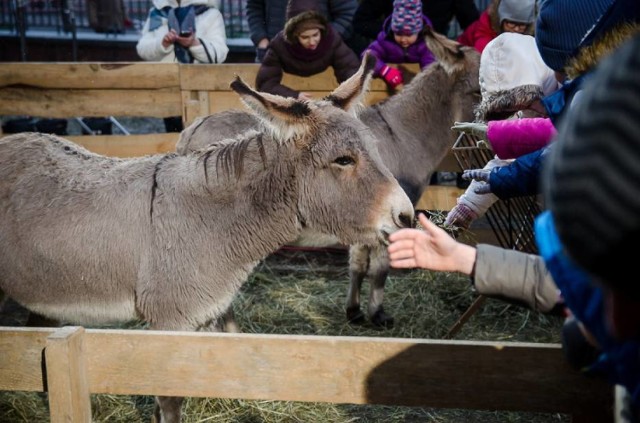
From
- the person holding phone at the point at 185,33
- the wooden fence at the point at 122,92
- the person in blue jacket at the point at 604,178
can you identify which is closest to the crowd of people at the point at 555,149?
the person in blue jacket at the point at 604,178

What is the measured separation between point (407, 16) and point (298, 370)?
171 inches

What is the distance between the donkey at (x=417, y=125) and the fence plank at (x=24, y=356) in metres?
3.01

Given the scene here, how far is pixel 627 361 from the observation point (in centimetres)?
115

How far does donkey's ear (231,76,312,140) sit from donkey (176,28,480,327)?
2.06 m

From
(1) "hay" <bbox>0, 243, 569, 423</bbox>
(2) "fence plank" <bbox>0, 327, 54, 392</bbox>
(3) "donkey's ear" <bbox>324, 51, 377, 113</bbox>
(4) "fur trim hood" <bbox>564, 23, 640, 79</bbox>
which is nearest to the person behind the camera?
(4) "fur trim hood" <bbox>564, 23, 640, 79</bbox>

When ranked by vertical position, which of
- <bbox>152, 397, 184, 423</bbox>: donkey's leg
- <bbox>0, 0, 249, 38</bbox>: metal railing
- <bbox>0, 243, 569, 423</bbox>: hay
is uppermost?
<bbox>0, 0, 249, 38</bbox>: metal railing

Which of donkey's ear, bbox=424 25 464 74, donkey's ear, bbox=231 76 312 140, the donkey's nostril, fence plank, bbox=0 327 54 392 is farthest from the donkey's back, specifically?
donkey's ear, bbox=424 25 464 74

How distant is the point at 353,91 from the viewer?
11.7 feet

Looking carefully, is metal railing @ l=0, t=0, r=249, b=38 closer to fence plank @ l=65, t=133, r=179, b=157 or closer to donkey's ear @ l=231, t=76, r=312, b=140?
fence plank @ l=65, t=133, r=179, b=157

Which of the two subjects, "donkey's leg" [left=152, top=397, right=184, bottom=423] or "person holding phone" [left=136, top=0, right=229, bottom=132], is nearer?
"donkey's leg" [left=152, top=397, right=184, bottom=423]

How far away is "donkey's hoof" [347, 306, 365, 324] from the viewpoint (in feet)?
17.3

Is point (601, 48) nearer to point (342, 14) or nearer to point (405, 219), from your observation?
point (405, 219)

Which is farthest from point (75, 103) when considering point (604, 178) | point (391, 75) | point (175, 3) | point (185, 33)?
point (604, 178)

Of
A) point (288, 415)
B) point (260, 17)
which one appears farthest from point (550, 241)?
point (260, 17)
